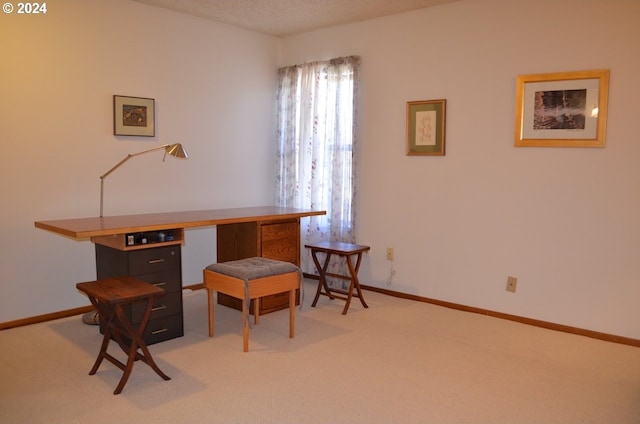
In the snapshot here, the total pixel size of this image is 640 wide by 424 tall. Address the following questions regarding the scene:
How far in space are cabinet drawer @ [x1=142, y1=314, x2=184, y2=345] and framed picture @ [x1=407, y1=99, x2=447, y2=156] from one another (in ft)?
7.81

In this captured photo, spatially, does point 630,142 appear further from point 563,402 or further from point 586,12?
point 563,402

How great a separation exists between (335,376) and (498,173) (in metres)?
2.08

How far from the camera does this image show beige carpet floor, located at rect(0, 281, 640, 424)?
2.52m

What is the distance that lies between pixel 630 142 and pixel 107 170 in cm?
381

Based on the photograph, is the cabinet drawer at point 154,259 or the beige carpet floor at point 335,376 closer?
the beige carpet floor at point 335,376

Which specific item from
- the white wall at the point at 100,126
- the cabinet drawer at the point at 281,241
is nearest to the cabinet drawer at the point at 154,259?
the cabinet drawer at the point at 281,241

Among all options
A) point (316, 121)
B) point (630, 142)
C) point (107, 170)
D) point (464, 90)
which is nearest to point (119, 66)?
point (107, 170)

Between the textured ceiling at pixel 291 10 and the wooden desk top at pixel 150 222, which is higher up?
the textured ceiling at pixel 291 10

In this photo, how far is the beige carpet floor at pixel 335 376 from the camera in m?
2.52

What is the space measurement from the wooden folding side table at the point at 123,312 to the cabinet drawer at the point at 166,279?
0.32 metres

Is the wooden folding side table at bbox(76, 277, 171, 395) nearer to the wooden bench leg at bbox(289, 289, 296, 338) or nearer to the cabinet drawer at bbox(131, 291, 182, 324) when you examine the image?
the cabinet drawer at bbox(131, 291, 182, 324)

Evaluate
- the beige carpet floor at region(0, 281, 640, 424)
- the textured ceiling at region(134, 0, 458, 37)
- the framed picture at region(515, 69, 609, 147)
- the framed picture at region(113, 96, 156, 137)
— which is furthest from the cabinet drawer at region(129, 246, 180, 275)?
the framed picture at region(515, 69, 609, 147)

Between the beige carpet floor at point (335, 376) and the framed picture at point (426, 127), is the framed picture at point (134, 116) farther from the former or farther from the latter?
the framed picture at point (426, 127)

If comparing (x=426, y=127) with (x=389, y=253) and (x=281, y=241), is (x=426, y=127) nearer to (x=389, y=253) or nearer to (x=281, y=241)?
(x=389, y=253)
